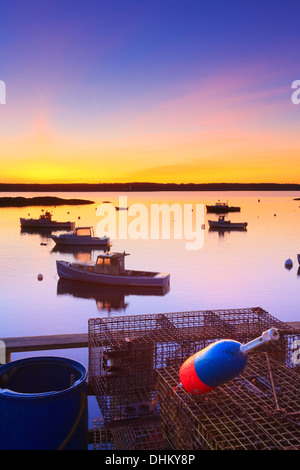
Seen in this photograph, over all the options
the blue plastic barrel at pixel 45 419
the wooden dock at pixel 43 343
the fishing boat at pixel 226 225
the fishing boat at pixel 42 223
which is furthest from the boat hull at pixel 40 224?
the blue plastic barrel at pixel 45 419

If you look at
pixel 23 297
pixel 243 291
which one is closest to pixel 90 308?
pixel 23 297

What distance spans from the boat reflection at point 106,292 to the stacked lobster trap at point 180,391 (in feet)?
82.5

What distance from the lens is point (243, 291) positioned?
116ft

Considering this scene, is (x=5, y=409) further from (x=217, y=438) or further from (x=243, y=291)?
(x=243, y=291)

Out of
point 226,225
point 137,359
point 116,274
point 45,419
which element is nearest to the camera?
point 45,419

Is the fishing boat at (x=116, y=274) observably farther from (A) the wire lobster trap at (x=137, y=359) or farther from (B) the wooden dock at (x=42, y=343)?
(A) the wire lobster trap at (x=137, y=359)

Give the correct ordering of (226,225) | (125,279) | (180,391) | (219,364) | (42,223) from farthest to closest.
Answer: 1. (226,225)
2. (42,223)
3. (125,279)
4. (180,391)
5. (219,364)

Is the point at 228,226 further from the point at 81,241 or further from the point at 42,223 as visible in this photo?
the point at 42,223

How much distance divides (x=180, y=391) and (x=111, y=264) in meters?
30.3

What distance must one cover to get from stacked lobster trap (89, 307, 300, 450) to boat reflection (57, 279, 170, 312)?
990 inches

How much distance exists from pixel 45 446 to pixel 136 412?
1.94 m

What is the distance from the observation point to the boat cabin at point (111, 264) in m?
33.8

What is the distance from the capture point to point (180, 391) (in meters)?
4.30

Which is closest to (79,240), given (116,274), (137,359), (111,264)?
(111,264)
